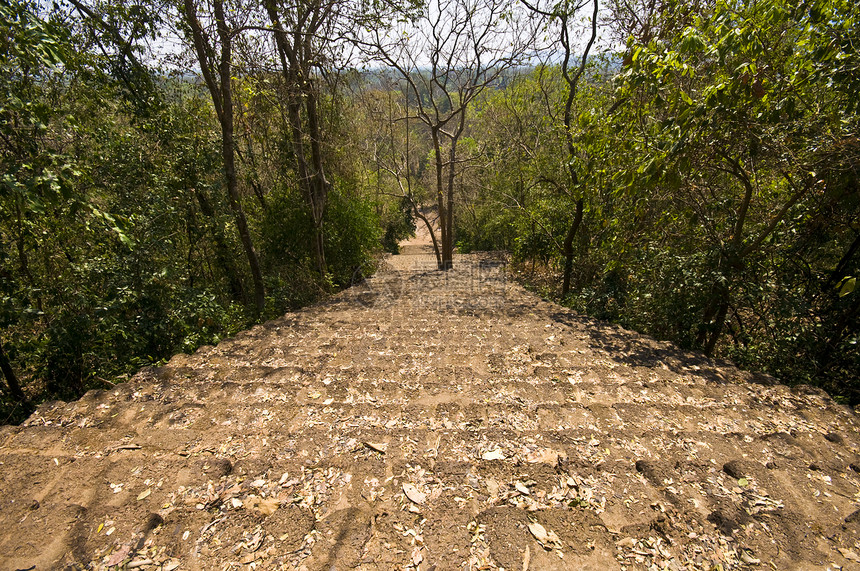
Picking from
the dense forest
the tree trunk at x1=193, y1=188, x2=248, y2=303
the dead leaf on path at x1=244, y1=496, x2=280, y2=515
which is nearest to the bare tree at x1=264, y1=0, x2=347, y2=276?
the dense forest

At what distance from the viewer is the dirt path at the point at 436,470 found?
145cm

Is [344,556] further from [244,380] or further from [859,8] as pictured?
[859,8]

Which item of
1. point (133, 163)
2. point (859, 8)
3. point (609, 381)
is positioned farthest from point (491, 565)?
point (133, 163)

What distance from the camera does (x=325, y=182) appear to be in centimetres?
748

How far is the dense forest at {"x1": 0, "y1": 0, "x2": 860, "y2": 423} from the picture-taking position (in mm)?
2680

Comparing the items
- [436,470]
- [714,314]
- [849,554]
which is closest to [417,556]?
[436,470]

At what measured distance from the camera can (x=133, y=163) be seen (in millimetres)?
5074

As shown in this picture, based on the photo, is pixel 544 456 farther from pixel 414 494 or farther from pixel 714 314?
pixel 714 314

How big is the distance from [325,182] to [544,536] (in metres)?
7.29

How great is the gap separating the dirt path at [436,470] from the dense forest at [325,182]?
3.58 ft

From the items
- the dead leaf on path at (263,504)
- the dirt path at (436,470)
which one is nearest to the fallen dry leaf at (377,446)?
the dirt path at (436,470)

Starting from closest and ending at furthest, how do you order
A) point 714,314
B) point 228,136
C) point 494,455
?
1. point 494,455
2. point 714,314
3. point 228,136

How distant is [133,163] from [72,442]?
179 inches

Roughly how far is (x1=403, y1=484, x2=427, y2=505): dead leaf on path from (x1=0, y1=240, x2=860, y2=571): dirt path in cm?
1
